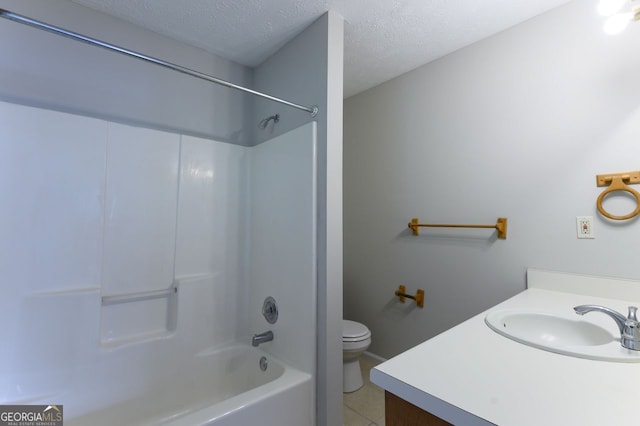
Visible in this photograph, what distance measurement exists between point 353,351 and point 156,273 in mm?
1353

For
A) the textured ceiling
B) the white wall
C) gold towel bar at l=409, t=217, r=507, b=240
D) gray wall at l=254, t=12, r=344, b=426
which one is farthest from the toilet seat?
the textured ceiling

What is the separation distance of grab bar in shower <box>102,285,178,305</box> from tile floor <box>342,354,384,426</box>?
1.31m

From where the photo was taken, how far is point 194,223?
1.84m

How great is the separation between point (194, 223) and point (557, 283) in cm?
210

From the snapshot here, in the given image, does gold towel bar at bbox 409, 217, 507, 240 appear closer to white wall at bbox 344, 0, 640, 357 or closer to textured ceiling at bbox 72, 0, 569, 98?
white wall at bbox 344, 0, 640, 357

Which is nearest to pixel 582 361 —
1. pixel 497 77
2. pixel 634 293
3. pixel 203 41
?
pixel 634 293

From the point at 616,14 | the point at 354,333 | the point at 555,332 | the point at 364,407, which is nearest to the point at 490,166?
the point at 616,14

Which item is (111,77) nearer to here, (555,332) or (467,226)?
(467,226)

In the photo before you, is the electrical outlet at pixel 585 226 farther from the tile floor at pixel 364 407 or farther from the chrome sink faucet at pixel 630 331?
the tile floor at pixel 364 407

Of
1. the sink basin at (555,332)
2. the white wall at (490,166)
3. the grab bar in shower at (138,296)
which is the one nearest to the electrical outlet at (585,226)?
the white wall at (490,166)

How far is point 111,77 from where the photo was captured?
164cm

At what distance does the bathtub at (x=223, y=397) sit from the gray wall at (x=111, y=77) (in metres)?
1.51

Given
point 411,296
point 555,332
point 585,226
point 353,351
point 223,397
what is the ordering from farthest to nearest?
point 411,296, point 353,351, point 223,397, point 585,226, point 555,332

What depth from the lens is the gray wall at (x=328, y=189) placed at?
145cm
